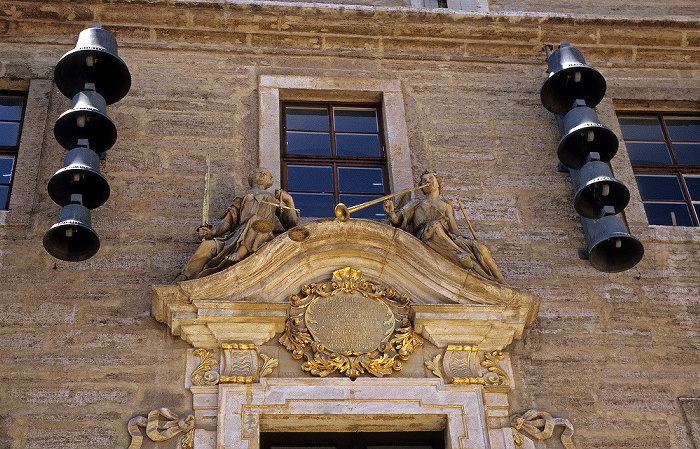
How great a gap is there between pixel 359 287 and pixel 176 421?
1.46 m

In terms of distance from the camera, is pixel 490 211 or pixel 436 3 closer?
pixel 490 211

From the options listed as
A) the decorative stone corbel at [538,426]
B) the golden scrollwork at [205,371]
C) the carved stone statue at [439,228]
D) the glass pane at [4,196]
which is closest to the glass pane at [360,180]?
the carved stone statue at [439,228]

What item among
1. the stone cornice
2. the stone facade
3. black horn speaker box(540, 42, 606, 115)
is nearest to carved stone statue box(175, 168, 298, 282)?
the stone facade

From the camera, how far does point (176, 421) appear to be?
661 centimetres

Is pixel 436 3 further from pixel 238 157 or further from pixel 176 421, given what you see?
pixel 176 421

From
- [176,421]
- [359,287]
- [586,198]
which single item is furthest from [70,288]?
[586,198]

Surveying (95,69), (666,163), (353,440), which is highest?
(95,69)

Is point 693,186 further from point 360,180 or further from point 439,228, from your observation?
point 360,180

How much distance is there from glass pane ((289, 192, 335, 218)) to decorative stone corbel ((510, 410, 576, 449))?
7.14 ft

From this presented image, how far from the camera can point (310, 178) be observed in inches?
332

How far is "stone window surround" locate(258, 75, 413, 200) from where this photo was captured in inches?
326

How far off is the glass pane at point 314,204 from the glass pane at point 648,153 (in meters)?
2.45

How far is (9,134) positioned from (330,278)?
2.82 meters

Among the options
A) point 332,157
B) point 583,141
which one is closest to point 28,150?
point 332,157
